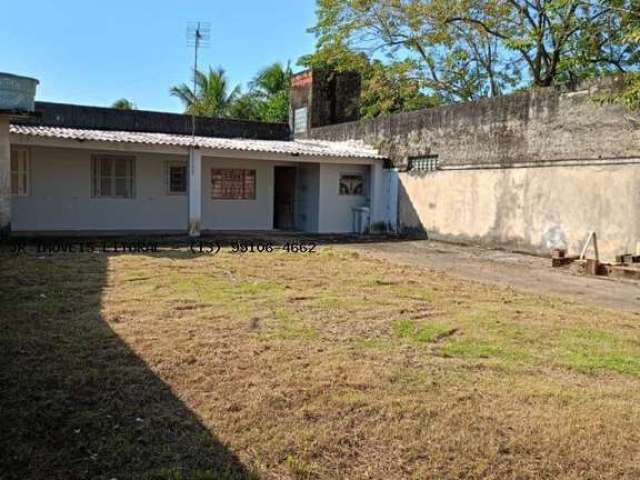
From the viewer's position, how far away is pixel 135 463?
301 cm

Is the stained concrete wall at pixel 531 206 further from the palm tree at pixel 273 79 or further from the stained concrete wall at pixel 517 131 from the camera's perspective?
the palm tree at pixel 273 79

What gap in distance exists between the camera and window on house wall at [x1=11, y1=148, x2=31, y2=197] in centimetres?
1466

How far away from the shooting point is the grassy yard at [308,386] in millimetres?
3131

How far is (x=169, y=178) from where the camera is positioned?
1650 centimetres

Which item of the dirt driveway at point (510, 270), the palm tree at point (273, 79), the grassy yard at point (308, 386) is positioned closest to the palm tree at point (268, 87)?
the palm tree at point (273, 79)

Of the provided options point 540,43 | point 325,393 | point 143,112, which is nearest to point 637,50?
point 540,43

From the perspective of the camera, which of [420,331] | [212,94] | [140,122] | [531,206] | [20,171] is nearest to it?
[420,331]

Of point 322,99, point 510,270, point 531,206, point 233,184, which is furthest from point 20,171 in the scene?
point 531,206

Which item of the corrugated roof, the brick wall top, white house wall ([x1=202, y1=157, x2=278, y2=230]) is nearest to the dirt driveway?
the corrugated roof

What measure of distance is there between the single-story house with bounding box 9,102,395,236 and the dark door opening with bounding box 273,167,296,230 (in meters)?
0.04

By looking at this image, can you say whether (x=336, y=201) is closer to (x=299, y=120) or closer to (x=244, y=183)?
(x=244, y=183)

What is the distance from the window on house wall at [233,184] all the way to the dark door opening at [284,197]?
1.91m

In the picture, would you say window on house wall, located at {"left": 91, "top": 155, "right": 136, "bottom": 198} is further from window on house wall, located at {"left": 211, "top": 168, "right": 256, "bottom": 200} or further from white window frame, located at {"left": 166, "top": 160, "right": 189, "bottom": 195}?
window on house wall, located at {"left": 211, "top": 168, "right": 256, "bottom": 200}

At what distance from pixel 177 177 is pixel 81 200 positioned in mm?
2683
